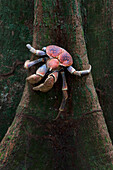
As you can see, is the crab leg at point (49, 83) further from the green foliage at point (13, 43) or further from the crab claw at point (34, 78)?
the green foliage at point (13, 43)

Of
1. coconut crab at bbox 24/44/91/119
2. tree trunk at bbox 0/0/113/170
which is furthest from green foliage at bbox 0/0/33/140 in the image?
coconut crab at bbox 24/44/91/119

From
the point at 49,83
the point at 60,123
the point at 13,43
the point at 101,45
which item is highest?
the point at 13,43

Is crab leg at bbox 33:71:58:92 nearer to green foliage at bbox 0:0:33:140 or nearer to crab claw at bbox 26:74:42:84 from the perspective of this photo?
crab claw at bbox 26:74:42:84

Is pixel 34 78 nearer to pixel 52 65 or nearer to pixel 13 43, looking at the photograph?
pixel 52 65

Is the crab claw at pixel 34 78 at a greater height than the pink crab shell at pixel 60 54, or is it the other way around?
the pink crab shell at pixel 60 54

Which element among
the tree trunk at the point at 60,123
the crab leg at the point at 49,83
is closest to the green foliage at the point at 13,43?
the tree trunk at the point at 60,123

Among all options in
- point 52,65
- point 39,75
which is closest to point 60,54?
point 52,65

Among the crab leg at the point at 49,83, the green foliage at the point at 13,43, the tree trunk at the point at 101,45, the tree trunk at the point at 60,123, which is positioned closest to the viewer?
the crab leg at the point at 49,83

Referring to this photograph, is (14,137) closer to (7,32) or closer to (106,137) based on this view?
(106,137)
